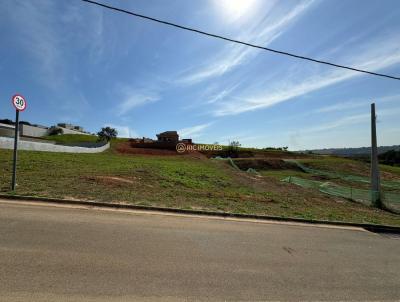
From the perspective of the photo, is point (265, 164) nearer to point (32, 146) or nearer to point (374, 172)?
point (374, 172)

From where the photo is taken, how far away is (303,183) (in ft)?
76.8

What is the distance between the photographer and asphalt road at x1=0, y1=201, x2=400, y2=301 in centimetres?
391

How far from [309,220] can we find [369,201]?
9546 mm

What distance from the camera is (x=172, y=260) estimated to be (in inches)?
196

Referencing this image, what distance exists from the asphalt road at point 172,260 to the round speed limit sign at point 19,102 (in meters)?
3.21

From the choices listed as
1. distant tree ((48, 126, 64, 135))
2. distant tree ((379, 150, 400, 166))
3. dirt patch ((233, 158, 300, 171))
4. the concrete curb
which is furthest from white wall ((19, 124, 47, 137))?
distant tree ((379, 150, 400, 166))

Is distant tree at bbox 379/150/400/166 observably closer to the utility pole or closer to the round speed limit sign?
the utility pole

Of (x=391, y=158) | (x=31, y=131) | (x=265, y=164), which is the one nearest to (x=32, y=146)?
(x=265, y=164)

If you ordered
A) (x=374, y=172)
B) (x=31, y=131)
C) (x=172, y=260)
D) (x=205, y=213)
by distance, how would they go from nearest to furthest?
(x=172, y=260)
(x=205, y=213)
(x=374, y=172)
(x=31, y=131)

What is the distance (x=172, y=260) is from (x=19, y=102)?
25.4ft

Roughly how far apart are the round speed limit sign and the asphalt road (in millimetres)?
3207

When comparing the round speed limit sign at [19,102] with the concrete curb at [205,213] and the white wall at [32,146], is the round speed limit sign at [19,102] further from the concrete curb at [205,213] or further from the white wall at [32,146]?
the white wall at [32,146]

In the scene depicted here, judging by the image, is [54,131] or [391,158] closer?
[54,131]

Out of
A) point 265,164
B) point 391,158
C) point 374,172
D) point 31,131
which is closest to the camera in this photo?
point 374,172
